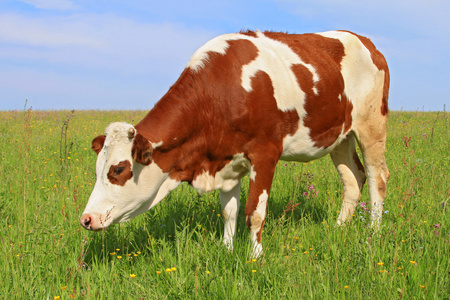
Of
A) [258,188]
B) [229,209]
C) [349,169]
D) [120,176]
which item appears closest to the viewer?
[120,176]

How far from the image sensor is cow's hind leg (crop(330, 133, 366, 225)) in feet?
16.7

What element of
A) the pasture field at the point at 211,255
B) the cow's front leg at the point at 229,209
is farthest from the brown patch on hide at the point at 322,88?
the cow's front leg at the point at 229,209

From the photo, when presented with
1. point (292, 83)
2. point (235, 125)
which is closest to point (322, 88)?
point (292, 83)

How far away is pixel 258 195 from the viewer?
3.67m

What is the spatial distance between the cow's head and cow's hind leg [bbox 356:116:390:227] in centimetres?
278

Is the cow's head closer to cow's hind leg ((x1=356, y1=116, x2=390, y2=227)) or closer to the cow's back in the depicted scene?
the cow's back

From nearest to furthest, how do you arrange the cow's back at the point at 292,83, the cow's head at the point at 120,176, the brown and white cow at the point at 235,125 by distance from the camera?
the cow's head at the point at 120,176 < the brown and white cow at the point at 235,125 < the cow's back at the point at 292,83

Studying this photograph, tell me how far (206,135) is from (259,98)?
0.61 m

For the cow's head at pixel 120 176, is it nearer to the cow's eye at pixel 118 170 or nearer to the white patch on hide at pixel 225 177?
the cow's eye at pixel 118 170

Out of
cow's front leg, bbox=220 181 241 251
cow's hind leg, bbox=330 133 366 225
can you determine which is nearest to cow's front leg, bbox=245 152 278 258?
cow's front leg, bbox=220 181 241 251

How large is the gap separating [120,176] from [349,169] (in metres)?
3.30

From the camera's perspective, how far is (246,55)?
12.4 ft

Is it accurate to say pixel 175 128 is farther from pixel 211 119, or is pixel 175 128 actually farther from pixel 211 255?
pixel 211 255

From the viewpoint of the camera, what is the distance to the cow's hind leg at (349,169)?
510 cm
